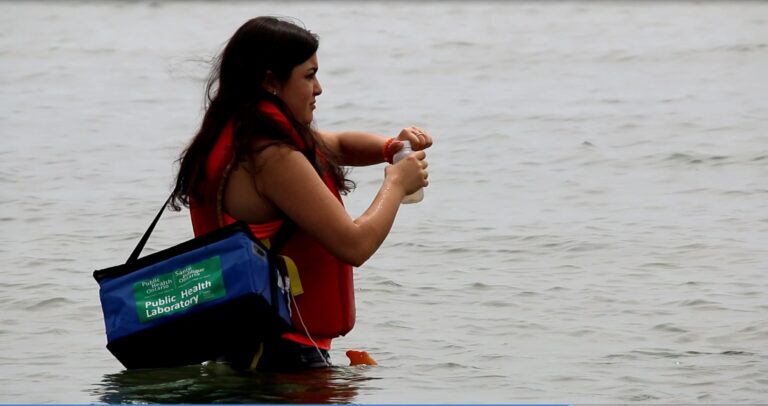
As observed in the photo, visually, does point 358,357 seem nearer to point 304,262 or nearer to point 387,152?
point 304,262

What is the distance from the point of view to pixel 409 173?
207 inches

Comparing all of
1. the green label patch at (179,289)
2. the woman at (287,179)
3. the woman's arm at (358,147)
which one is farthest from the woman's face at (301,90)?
the green label patch at (179,289)

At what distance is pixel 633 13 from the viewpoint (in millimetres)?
29047

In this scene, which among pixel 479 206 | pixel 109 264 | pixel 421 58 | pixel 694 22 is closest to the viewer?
pixel 109 264

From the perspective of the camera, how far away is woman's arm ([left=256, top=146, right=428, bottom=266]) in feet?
16.4

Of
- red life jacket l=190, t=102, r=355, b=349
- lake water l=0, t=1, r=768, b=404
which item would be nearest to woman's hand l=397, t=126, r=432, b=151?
red life jacket l=190, t=102, r=355, b=349

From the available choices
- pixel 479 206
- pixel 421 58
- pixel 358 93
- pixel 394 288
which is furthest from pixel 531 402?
pixel 421 58

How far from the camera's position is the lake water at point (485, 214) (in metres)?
6.95

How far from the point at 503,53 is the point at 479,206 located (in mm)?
11226

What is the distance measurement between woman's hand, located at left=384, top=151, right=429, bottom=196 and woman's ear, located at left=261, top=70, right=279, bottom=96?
49cm

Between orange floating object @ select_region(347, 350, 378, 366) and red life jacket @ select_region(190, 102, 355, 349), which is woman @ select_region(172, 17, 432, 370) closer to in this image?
red life jacket @ select_region(190, 102, 355, 349)

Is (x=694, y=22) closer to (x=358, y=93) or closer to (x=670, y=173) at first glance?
(x=358, y=93)

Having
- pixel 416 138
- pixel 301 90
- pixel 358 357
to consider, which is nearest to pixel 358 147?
pixel 416 138

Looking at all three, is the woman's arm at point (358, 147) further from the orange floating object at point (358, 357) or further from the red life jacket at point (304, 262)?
the orange floating object at point (358, 357)
